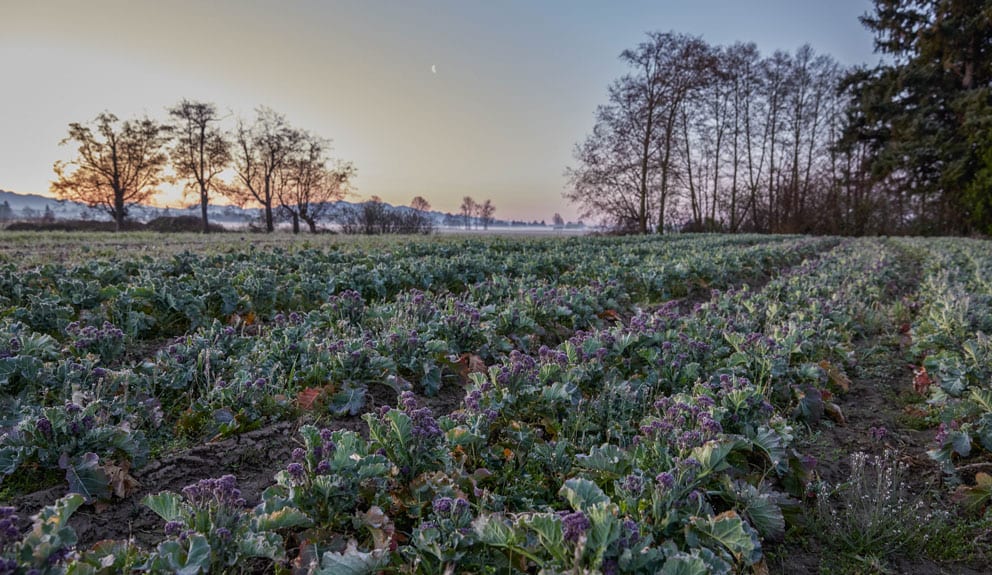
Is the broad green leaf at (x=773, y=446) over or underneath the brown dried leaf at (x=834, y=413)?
over

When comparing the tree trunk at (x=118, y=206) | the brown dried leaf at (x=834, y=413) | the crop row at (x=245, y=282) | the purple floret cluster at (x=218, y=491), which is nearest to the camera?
the purple floret cluster at (x=218, y=491)

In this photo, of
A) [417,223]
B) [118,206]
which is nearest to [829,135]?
[417,223]

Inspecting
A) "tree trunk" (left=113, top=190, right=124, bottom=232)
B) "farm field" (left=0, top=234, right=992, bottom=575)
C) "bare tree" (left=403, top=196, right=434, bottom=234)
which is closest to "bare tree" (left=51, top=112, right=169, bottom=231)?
"tree trunk" (left=113, top=190, right=124, bottom=232)

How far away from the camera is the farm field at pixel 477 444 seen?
1710 mm

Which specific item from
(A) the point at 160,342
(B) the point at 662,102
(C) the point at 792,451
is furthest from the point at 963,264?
(B) the point at 662,102

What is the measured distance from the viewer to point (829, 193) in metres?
38.4

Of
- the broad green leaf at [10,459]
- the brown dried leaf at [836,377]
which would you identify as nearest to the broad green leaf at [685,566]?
the broad green leaf at [10,459]

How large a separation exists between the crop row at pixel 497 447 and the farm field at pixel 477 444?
0.04 feet

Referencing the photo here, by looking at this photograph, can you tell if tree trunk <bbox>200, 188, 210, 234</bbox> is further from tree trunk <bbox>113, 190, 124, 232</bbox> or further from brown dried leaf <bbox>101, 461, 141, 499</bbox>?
brown dried leaf <bbox>101, 461, 141, 499</bbox>

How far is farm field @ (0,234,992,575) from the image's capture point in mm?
1710

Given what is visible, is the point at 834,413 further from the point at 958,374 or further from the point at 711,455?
the point at 711,455

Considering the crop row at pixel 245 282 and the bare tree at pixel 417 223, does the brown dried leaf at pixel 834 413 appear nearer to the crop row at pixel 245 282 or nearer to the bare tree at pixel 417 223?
the crop row at pixel 245 282

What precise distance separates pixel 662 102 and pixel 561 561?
118 ft

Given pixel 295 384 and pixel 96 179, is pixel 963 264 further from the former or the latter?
pixel 96 179
